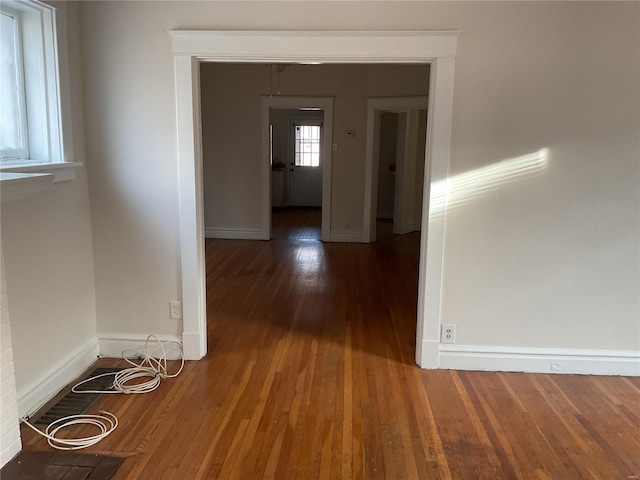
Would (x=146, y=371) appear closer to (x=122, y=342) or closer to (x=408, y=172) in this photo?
(x=122, y=342)

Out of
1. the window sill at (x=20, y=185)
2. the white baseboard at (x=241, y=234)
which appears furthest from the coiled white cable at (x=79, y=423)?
the white baseboard at (x=241, y=234)

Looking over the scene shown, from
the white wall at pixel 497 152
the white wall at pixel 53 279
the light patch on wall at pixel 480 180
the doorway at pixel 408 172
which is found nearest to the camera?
the white wall at pixel 53 279

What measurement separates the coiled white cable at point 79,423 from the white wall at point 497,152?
0.89 meters

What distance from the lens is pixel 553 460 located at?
246cm

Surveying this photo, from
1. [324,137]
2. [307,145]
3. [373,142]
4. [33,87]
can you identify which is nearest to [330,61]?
[33,87]

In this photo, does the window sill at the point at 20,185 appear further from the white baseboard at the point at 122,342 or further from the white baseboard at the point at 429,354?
the white baseboard at the point at 429,354

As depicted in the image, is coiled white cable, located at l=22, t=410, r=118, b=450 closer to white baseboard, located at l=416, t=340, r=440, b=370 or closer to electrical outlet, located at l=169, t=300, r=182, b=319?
electrical outlet, located at l=169, t=300, r=182, b=319

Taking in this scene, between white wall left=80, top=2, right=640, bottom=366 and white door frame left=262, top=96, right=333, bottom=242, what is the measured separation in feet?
14.0

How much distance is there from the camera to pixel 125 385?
315 cm

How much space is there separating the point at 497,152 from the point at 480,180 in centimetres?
20

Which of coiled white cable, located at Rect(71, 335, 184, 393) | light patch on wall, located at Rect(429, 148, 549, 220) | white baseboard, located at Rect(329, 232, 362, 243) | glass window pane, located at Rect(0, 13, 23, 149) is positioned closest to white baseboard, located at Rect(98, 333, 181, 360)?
coiled white cable, located at Rect(71, 335, 184, 393)

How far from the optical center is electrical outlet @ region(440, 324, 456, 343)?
11.1ft

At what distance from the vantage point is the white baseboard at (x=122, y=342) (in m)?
3.53

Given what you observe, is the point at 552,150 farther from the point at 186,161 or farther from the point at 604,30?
the point at 186,161
